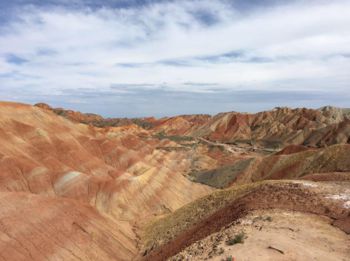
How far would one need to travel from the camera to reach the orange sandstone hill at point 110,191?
94.8 feet

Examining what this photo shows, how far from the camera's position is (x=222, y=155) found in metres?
123

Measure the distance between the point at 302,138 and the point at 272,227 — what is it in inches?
4852

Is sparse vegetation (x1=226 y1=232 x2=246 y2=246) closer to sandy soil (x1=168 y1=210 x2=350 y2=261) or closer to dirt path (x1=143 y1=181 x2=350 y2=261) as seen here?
sandy soil (x1=168 y1=210 x2=350 y2=261)

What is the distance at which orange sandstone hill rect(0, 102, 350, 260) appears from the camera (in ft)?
94.8

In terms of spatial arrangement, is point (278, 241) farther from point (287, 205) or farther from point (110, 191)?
point (110, 191)

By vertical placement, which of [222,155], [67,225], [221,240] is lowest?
[222,155]

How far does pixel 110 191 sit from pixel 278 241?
117ft

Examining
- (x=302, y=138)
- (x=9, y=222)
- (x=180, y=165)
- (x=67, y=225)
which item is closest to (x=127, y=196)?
(x=67, y=225)

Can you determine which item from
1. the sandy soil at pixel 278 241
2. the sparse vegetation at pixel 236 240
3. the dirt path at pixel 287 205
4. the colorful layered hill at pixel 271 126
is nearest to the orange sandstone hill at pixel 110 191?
the dirt path at pixel 287 205

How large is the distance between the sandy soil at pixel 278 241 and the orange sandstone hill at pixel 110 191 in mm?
1560

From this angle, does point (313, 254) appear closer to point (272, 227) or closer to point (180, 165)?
point (272, 227)

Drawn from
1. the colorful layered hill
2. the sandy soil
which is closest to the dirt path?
the sandy soil

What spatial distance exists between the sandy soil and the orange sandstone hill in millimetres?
1560

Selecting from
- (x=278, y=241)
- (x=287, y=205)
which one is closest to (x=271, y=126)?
(x=287, y=205)
